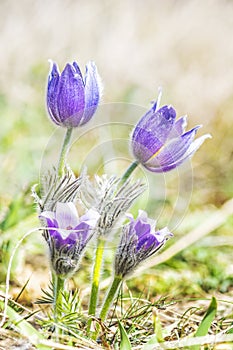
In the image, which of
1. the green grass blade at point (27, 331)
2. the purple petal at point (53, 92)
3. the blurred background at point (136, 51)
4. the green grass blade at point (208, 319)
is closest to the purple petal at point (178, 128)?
the purple petal at point (53, 92)

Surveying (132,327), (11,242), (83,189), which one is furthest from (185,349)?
(11,242)

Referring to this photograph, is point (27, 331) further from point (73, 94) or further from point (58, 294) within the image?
point (73, 94)

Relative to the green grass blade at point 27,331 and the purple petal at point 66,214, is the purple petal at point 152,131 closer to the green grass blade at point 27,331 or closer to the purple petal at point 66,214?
the purple petal at point 66,214

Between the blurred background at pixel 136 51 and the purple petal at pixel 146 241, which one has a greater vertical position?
the blurred background at pixel 136 51

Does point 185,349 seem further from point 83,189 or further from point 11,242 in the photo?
point 11,242

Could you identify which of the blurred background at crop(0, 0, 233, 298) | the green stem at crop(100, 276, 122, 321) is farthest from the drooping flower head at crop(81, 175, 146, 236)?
the blurred background at crop(0, 0, 233, 298)
